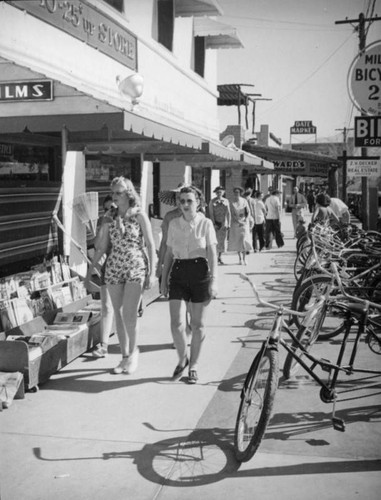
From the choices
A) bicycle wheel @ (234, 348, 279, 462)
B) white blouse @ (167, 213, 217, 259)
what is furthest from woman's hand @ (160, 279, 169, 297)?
bicycle wheel @ (234, 348, 279, 462)

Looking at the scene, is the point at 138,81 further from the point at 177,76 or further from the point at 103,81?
the point at 177,76

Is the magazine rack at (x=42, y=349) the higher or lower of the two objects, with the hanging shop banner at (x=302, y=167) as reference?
lower

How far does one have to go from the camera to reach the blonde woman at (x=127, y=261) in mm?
5484

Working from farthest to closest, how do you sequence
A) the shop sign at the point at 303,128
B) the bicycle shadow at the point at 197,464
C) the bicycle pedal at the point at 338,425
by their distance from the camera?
the shop sign at the point at 303,128, the bicycle pedal at the point at 338,425, the bicycle shadow at the point at 197,464

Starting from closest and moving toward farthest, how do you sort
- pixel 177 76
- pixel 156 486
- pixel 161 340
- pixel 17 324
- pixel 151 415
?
pixel 156 486
pixel 151 415
pixel 17 324
pixel 161 340
pixel 177 76

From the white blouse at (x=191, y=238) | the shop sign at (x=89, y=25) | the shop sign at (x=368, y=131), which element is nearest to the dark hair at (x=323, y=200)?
the shop sign at (x=368, y=131)

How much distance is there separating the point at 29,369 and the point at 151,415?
1125 mm

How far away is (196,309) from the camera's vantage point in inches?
209

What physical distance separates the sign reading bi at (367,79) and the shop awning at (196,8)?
630 cm

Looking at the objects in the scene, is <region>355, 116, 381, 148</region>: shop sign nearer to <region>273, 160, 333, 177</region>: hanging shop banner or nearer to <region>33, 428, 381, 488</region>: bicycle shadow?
<region>33, 428, 381, 488</region>: bicycle shadow

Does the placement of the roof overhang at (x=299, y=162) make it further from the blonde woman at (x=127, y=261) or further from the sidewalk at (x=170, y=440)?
the blonde woman at (x=127, y=261)

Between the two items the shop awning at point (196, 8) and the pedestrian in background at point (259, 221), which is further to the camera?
the pedestrian in background at point (259, 221)

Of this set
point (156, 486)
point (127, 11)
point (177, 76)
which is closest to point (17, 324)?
point (156, 486)

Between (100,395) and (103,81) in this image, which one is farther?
(103,81)
